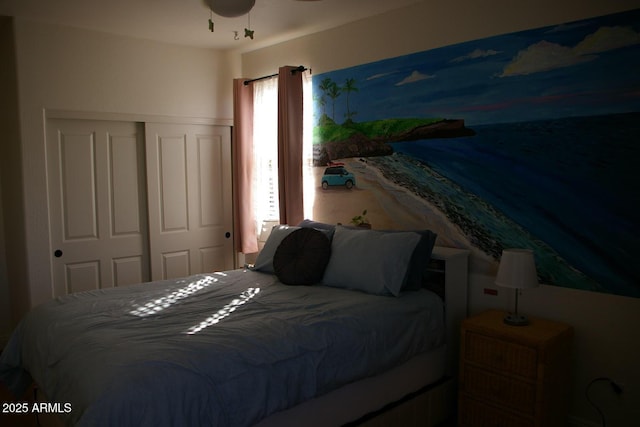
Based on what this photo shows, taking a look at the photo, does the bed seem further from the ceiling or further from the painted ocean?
the ceiling

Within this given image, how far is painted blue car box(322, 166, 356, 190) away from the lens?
12.4 ft

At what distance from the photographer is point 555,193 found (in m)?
2.64

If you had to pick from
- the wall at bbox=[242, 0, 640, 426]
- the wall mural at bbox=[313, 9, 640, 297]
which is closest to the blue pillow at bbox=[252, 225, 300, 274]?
the wall mural at bbox=[313, 9, 640, 297]

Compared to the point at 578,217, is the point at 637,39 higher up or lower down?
higher up

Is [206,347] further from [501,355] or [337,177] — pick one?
[337,177]

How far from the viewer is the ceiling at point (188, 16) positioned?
3268mm

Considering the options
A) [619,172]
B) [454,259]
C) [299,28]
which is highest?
[299,28]

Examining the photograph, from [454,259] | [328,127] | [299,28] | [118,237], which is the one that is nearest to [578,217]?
[454,259]

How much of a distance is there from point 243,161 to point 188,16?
1397 mm

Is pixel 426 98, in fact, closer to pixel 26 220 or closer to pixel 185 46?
pixel 185 46

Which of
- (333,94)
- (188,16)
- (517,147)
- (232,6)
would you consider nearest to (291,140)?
(333,94)

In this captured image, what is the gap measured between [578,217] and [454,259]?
70 cm

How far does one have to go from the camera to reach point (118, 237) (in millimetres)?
4156

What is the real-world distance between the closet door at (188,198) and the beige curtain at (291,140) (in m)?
0.96
